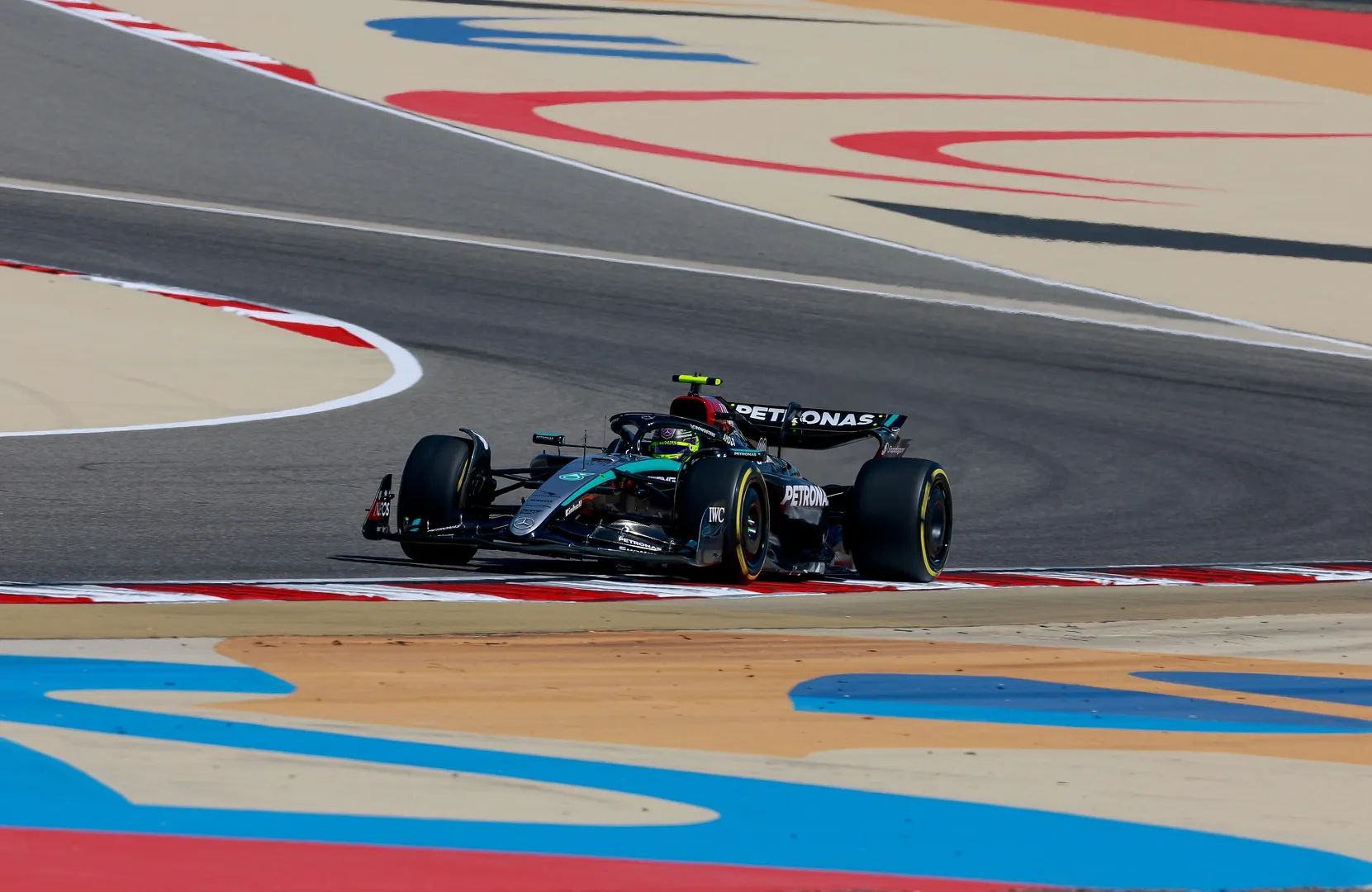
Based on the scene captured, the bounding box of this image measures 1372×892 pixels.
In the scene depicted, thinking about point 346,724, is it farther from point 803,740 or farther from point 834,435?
point 834,435

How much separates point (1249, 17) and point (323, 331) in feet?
87.1

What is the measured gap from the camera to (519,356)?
54.3 feet

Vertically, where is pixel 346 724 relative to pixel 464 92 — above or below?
below

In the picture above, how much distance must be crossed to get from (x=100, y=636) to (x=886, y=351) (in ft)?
36.7

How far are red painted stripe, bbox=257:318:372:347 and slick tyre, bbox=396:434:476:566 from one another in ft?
20.1

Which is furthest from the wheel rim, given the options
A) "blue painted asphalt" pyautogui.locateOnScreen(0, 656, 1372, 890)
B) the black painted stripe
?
the black painted stripe

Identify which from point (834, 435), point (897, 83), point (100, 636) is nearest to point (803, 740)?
point (100, 636)

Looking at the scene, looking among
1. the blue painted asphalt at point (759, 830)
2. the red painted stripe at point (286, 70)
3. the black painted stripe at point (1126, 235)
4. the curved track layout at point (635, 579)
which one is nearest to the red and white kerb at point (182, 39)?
the red painted stripe at point (286, 70)

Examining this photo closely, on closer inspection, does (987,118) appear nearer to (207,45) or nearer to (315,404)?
(207,45)

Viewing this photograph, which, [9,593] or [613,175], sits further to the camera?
[613,175]

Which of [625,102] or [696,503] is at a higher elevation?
[625,102]

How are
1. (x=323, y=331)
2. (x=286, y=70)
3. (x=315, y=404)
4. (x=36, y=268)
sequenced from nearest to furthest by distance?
(x=315, y=404)
(x=323, y=331)
(x=36, y=268)
(x=286, y=70)

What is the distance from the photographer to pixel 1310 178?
27.9 metres

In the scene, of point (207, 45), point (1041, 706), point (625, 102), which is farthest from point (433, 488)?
point (207, 45)
